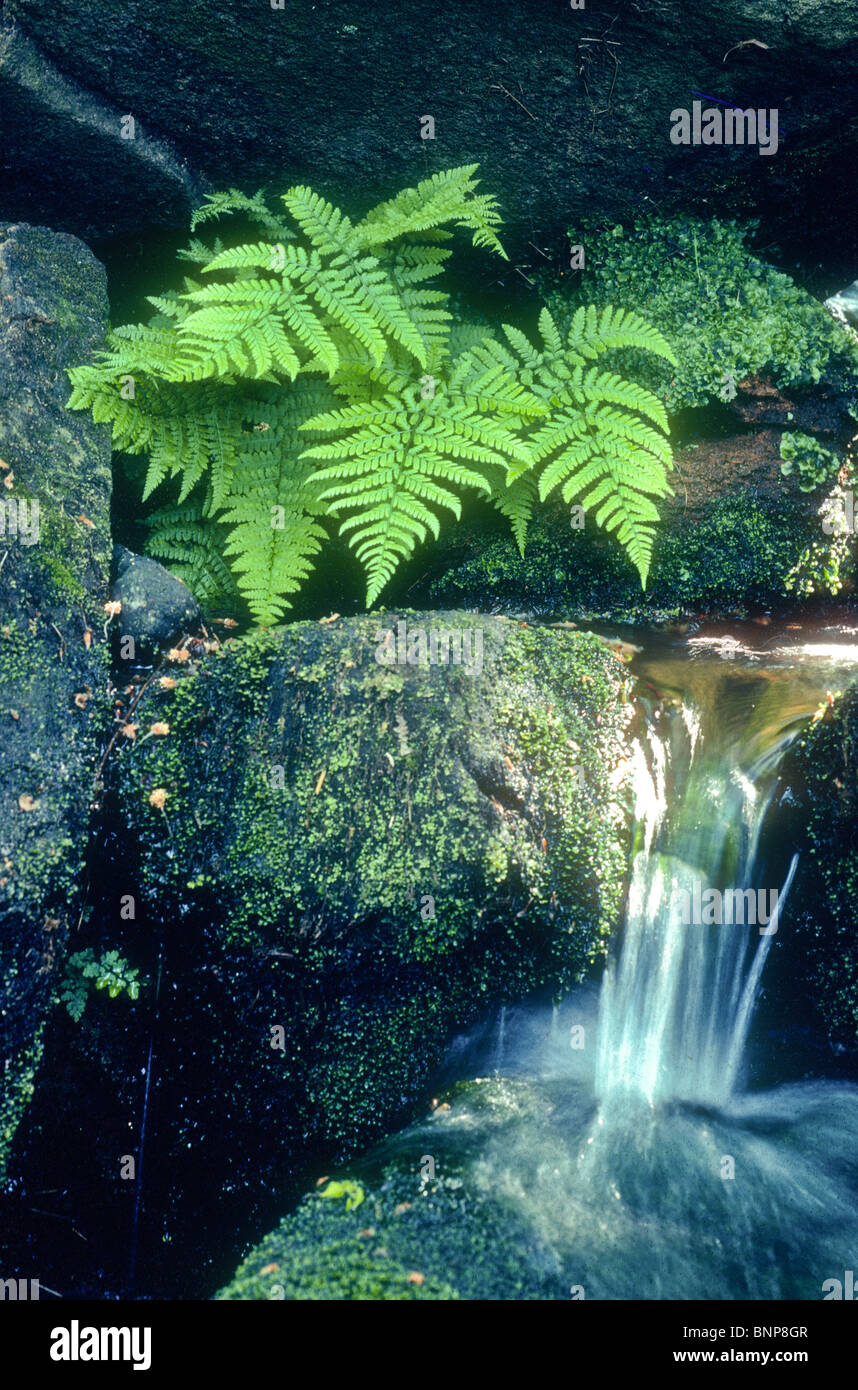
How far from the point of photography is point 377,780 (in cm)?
338

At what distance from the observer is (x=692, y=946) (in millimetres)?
3754

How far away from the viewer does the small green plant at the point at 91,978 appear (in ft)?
10.3

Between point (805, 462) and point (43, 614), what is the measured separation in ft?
13.3

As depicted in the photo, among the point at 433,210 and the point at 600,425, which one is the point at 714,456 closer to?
the point at 600,425

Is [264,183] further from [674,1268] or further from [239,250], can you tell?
[674,1268]

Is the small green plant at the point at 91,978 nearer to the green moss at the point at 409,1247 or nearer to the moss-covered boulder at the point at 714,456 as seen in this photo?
the green moss at the point at 409,1247

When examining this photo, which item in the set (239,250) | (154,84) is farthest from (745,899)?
(154,84)

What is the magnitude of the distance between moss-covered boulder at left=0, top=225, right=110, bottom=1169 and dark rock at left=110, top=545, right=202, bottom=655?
0.37ft

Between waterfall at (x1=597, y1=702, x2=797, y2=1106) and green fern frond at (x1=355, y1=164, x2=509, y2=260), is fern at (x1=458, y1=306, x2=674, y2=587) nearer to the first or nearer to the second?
green fern frond at (x1=355, y1=164, x2=509, y2=260)

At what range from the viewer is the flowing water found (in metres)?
3.02

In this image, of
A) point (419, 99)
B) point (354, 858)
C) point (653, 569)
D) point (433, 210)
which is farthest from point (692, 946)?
point (419, 99)

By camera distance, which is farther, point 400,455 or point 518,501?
point 518,501

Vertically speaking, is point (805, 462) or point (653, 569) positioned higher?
point (805, 462)
